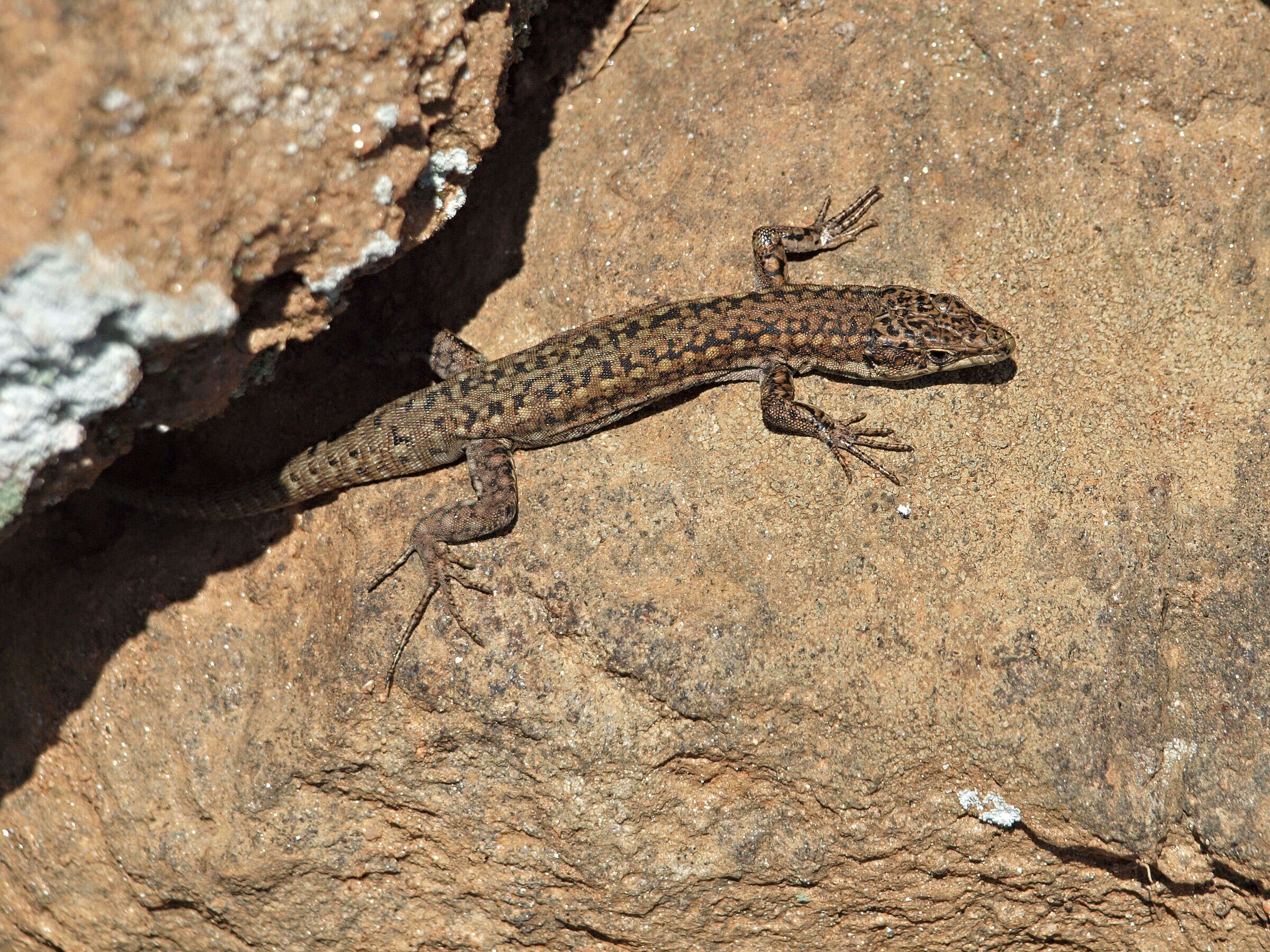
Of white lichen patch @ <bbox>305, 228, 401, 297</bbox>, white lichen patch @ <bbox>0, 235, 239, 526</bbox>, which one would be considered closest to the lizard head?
white lichen patch @ <bbox>305, 228, 401, 297</bbox>

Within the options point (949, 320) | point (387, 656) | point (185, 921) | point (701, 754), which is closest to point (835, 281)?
point (949, 320)

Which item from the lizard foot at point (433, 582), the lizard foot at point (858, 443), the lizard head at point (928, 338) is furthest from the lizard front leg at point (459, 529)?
the lizard head at point (928, 338)

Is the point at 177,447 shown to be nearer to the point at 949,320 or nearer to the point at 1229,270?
the point at 949,320

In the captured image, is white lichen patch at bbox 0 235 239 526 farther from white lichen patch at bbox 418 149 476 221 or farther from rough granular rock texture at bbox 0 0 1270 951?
rough granular rock texture at bbox 0 0 1270 951

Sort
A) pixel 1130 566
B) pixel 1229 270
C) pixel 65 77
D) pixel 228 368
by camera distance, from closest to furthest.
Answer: pixel 65 77 < pixel 228 368 < pixel 1130 566 < pixel 1229 270

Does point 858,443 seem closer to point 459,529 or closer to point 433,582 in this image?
point 459,529

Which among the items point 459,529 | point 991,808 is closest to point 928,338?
point 991,808
